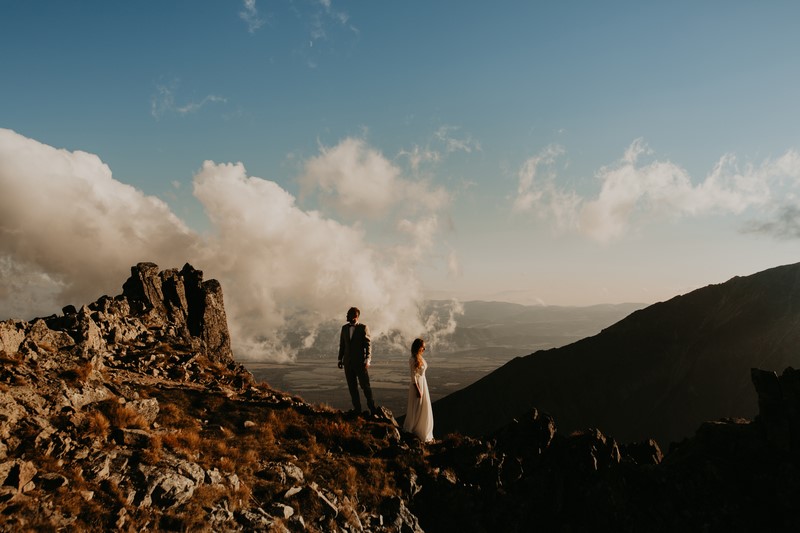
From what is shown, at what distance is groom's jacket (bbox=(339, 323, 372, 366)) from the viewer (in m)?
16.6

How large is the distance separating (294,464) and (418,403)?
16.5 ft

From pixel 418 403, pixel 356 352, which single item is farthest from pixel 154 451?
pixel 418 403

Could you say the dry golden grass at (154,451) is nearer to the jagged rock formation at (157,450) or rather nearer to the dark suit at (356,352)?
the jagged rock formation at (157,450)

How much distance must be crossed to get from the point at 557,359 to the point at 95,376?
164 meters

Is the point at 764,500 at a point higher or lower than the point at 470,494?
lower

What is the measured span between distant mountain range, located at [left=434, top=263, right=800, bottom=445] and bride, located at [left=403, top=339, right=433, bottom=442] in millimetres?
128563

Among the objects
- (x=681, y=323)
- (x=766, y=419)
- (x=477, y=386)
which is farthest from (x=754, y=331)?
(x=766, y=419)

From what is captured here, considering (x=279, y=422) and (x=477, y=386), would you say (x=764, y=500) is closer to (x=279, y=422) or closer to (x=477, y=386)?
(x=279, y=422)

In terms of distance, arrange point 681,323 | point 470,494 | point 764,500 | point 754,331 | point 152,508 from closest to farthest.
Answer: point 152,508, point 470,494, point 764,500, point 754,331, point 681,323

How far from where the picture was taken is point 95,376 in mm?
15445

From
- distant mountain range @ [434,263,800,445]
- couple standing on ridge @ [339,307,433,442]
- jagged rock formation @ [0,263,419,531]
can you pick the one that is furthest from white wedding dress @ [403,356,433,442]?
distant mountain range @ [434,263,800,445]

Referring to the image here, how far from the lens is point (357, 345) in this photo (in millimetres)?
16688

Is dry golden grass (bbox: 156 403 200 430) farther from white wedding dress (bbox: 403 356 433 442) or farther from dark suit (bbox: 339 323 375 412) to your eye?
white wedding dress (bbox: 403 356 433 442)

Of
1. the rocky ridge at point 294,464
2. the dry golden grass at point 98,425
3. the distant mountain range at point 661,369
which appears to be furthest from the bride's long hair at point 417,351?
the distant mountain range at point 661,369
